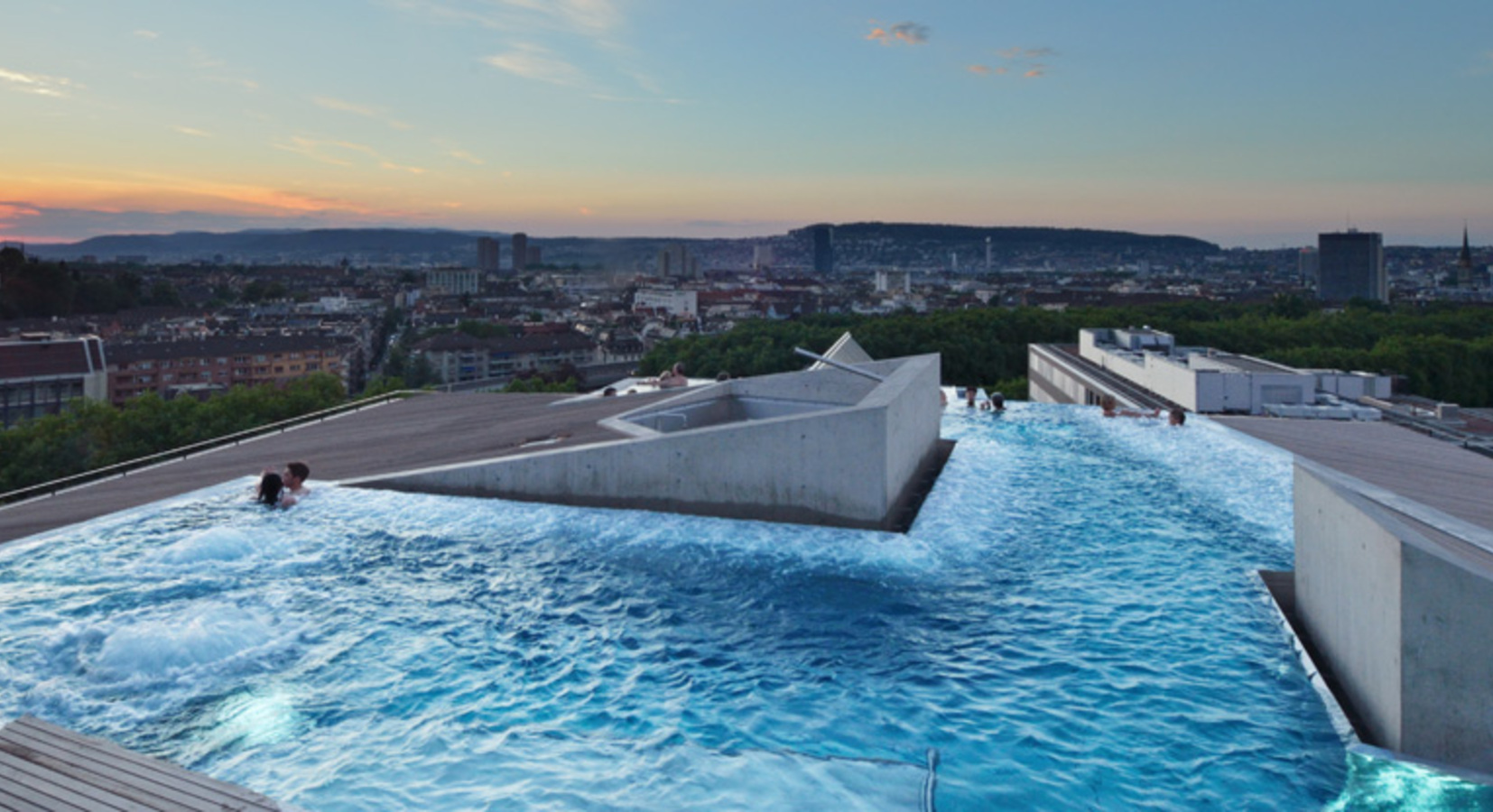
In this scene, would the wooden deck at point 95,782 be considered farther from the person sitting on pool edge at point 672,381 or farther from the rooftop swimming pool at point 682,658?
the person sitting on pool edge at point 672,381

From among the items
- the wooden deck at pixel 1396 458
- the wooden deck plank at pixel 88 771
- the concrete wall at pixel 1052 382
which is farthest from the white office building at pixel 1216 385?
the wooden deck plank at pixel 88 771

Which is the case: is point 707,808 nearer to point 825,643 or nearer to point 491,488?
point 825,643

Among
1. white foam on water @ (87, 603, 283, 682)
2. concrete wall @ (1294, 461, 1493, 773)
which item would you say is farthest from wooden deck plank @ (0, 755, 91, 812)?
concrete wall @ (1294, 461, 1493, 773)

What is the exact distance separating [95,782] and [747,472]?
9.88m

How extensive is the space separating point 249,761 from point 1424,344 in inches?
2673

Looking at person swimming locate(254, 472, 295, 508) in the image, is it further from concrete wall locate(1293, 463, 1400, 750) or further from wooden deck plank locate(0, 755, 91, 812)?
concrete wall locate(1293, 463, 1400, 750)

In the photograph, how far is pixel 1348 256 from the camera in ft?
586

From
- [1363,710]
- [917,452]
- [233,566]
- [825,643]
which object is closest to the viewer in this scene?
[1363,710]

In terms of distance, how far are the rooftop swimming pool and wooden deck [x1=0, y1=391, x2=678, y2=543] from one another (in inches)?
48.3

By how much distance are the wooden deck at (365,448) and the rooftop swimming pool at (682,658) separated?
1226mm

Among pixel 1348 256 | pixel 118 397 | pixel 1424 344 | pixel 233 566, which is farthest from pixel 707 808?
pixel 1348 256

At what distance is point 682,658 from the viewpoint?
973 centimetres

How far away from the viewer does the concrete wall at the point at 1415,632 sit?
6.98 metres

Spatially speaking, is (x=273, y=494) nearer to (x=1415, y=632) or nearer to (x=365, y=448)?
(x=365, y=448)
